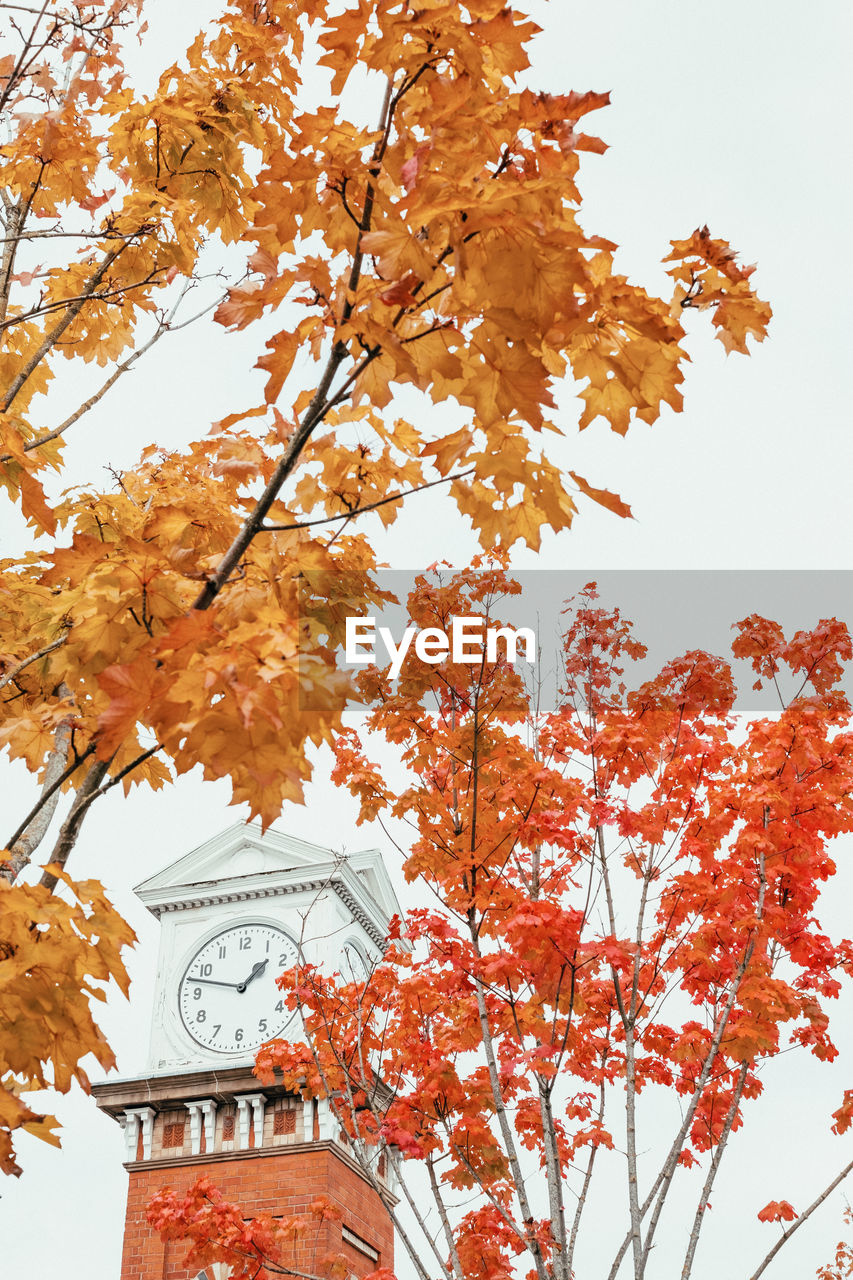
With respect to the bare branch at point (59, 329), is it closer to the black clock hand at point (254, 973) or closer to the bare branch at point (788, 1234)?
the bare branch at point (788, 1234)

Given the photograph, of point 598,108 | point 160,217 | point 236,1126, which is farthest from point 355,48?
point 236,1126

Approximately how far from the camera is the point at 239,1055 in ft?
52.6

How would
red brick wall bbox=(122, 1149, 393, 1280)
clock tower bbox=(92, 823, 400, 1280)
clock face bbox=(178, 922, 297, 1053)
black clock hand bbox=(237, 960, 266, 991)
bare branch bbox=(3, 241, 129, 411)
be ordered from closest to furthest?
bare branch bbox=(3, 241, 129, 411) → red brick wall bbox=(122, 1149, 393, 1280) → clock tower bbox=(92, 823, 400, 1280) → clock face bbox=(178, 922, 297, 1053) → black clock hand bbox=(237, 960, 266, 991)

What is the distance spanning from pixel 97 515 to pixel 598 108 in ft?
10.6

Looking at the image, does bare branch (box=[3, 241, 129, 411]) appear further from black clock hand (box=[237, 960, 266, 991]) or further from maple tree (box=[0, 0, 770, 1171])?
black clock hand (box=[237, 960, 266, 991])

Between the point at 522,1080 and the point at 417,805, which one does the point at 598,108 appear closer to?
the point at 417,805

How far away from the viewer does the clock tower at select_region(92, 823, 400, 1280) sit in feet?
49.6

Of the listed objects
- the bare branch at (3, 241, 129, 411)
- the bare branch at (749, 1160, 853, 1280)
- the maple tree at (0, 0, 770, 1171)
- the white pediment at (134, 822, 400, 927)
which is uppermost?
the white pediment at (134, 822, 400, 927)

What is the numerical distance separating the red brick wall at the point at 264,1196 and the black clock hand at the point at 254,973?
97.3 inches

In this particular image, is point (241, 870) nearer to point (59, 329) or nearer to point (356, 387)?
point (59, 329)

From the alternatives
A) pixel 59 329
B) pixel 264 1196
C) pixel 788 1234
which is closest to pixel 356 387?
pixel 59 329

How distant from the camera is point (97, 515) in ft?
16.3

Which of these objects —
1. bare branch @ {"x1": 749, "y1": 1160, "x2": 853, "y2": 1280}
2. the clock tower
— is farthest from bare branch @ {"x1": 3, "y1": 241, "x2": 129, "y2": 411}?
the clock tower

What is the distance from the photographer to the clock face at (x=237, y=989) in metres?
16.2
